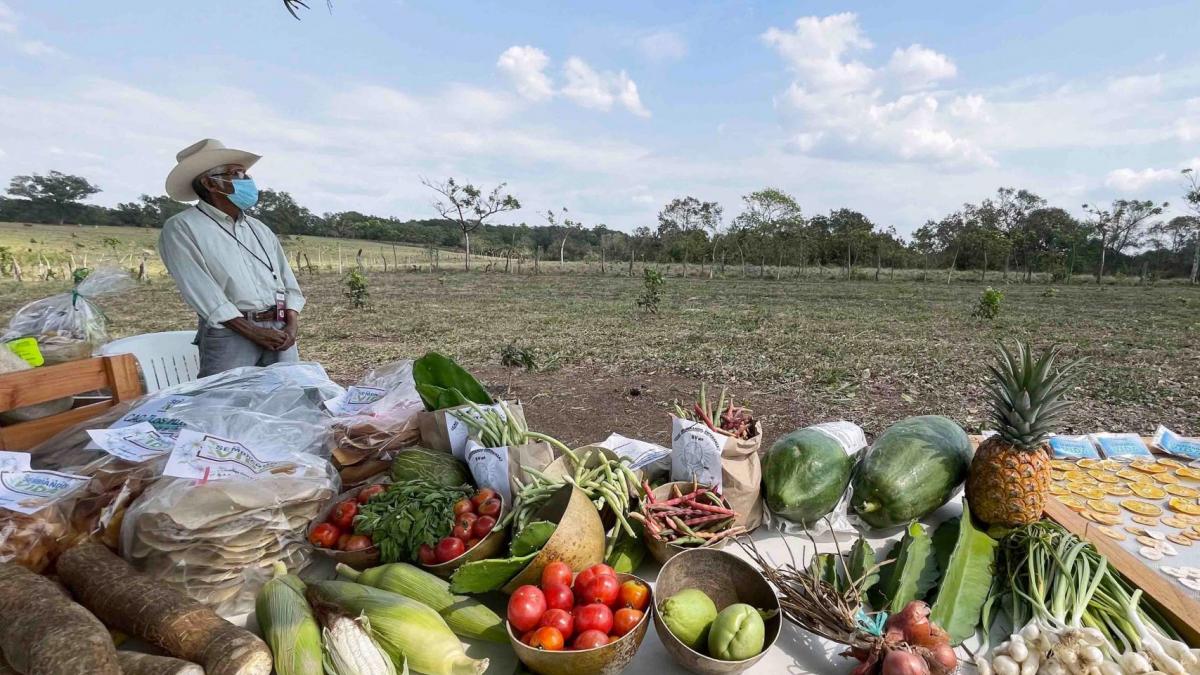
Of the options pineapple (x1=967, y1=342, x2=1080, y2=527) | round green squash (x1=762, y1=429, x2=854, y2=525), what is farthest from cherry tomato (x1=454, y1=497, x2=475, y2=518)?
pineapple (x1=967, y1=342, x2=1080, y2=527)

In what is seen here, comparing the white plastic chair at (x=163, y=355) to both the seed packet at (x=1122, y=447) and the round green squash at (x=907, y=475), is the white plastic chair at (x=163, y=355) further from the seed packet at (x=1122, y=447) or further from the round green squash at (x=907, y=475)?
the seed packet at (x=1122, y=447)

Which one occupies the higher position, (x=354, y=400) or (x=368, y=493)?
(x=354, y=400)

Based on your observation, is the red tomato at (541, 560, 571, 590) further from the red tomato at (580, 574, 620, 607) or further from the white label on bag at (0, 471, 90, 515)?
the white label on bag at (0, 471, 90, 515)

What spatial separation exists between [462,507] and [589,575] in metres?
0.60

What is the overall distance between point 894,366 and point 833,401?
2748mm

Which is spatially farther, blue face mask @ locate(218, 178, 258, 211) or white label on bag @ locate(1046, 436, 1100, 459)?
blue face mask @ locate(218, 178, 258, 211)

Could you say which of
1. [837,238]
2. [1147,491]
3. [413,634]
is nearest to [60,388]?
[413,634]

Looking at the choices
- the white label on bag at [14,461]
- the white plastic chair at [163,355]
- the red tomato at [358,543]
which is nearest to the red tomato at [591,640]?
the red tomato at [358,543]

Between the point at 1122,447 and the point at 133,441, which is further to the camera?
the point at 1122,447

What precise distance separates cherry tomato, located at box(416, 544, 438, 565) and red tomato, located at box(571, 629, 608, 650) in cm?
62

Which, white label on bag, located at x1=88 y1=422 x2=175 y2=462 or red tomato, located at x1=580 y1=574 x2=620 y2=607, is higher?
white label on bag, located at x1=88 y1=422 x2=175 y2=462

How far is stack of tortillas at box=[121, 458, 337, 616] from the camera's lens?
1764mm

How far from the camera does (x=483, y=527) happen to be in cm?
194

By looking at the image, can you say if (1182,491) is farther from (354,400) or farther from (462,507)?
(354,400)
